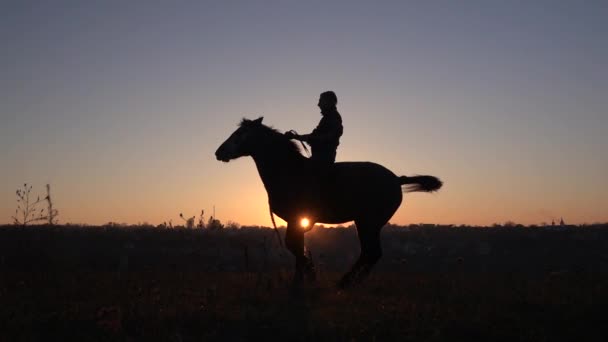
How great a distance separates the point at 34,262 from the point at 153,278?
554cm

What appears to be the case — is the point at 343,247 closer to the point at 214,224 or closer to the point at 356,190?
the point at 214,224

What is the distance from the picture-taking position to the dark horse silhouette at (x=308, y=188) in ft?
38.1

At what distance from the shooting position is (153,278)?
38.9 feet

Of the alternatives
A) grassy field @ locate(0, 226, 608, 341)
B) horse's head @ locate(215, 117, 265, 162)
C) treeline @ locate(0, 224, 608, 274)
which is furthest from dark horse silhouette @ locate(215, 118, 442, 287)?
treeline @ locate(0, 224, 608, 274)

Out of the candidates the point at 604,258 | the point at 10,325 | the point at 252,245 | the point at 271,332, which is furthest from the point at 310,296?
the point at 604,258

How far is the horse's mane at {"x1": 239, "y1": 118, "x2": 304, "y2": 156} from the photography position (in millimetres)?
11906

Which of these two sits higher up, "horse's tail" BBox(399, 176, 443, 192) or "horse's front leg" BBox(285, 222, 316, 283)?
"horse's tail" BBox(399, 176, 443, 192)

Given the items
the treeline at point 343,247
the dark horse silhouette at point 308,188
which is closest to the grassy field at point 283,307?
the dark horse silhouette at point 308,188

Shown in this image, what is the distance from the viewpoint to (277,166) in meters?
→ 11.7

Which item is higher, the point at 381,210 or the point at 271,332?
the point at 381,210

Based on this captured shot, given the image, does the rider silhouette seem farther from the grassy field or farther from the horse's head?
the grassy field

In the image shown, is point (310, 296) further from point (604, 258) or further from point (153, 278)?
point (604, 258)

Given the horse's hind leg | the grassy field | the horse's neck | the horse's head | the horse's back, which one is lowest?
the grassy field

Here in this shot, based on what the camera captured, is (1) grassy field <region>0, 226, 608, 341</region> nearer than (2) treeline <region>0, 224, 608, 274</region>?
Yes
